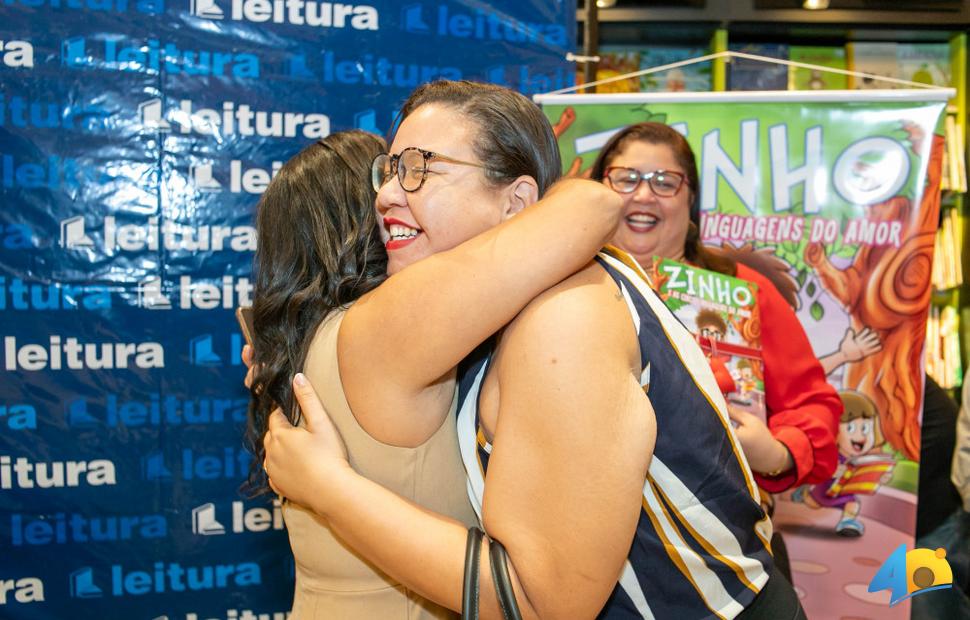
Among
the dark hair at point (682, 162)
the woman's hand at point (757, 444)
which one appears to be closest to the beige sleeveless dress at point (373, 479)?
the woman's hand at point (757, 444)

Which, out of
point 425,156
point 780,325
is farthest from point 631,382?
point 780,325

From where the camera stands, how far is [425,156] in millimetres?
1154

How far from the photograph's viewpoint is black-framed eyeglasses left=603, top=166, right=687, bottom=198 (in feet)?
7.17

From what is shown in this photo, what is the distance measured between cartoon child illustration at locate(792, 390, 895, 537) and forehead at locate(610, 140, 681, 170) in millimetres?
1031

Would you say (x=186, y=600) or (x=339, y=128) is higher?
(x=339, y=128)

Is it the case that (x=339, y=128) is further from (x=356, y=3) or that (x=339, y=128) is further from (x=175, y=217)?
(x=175, y=217)

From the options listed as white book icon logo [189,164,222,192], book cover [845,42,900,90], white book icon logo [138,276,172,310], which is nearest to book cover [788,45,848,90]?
book cover [845,42,900,90]

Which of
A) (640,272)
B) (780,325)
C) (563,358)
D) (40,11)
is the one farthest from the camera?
(40,11)

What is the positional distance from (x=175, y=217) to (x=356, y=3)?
966mm

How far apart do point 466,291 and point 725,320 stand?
46.5 inches

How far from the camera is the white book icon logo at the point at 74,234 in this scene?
251 cm

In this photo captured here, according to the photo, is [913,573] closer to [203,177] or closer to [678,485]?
[678,485]

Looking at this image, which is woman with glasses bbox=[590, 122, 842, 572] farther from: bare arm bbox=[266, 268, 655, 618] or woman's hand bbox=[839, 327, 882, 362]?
bare arm bbox=[266, 268, 655, 618]

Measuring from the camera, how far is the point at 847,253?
8.38 feet
